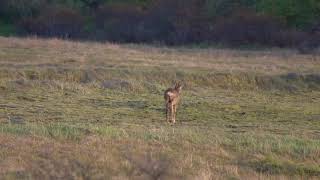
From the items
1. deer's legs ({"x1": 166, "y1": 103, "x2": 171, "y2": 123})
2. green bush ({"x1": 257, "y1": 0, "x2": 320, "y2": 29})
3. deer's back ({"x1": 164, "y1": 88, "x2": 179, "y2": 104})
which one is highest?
green bush ({"x1": 257, "y1": 0, "x2": 320, "y2": 29})

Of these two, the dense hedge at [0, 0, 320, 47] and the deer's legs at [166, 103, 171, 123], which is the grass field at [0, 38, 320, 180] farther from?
the dense hedge at [0, 0, 320, 47]

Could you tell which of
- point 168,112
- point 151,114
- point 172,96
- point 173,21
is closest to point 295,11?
point 173,21

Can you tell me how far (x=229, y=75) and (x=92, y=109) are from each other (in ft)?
29.7

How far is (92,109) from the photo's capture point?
22.1m

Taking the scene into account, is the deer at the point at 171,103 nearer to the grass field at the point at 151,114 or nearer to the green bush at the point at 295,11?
the grass field at the point at 151,114

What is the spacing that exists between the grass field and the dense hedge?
15184mm

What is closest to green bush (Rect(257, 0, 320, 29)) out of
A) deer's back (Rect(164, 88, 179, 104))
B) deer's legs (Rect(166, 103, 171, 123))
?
deer's back (Rect(164, 88, 179, 104))

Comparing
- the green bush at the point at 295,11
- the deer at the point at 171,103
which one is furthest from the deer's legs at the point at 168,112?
the green bush at the point at 295,11

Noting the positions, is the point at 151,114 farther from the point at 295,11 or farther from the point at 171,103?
the point at 295,11

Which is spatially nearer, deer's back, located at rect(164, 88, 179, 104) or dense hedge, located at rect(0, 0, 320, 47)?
deer's back, located at rect(164, 88, 179, 104)

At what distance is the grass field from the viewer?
1420 centimetres

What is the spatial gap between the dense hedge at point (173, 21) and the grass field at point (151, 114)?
49.8 feet

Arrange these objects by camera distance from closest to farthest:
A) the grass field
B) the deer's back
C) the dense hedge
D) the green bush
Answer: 1. the grass field
2. the deer's back
3. the dense hedge
4. the green bush

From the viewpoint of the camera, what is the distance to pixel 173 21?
59.1m
